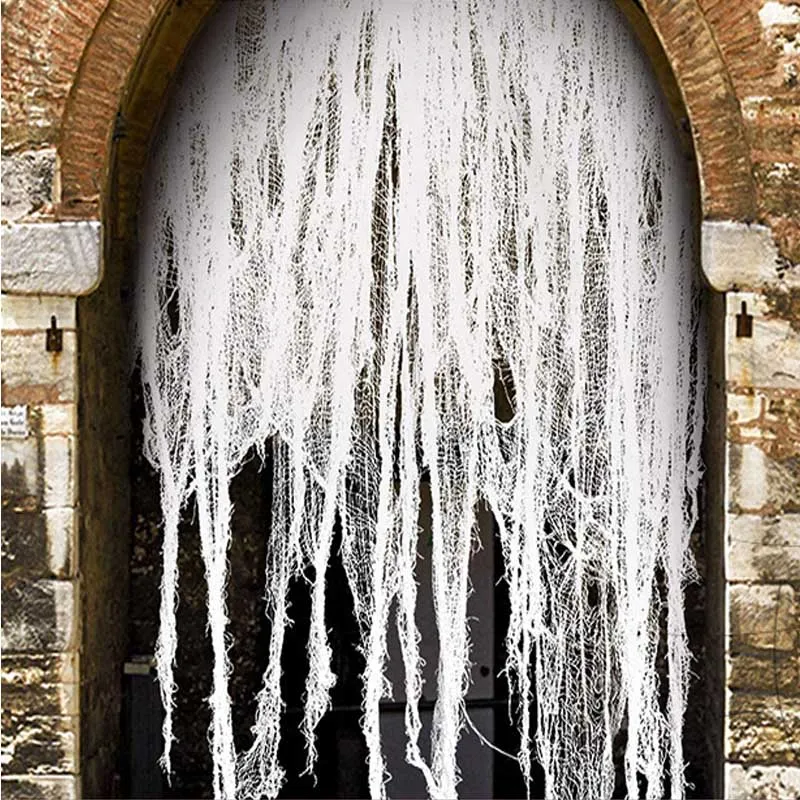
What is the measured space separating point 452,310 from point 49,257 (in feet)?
4.45

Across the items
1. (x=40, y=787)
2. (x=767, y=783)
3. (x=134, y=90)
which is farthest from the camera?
(x=134, y=90)

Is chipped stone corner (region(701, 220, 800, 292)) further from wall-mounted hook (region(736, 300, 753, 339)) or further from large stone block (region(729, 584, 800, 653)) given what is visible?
large stone block (region(729, 584, 800, 653))

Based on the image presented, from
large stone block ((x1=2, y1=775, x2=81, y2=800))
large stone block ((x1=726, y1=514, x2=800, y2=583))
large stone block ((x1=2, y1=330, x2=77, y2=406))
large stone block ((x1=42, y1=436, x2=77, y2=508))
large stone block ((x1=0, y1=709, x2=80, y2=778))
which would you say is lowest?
large stone block ((x1=2, y1=775, x2=81, y2=800))

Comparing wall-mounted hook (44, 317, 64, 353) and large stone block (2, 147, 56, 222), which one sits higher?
large stone block (2, 147, 56, 222)

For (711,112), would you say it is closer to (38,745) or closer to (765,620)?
(765,620)

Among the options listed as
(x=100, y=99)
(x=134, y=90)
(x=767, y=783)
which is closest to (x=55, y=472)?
(x=100, y=99)

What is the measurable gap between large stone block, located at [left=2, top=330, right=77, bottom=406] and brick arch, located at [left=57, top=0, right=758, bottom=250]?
0.42m

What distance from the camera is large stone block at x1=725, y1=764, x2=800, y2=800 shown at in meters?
4.72

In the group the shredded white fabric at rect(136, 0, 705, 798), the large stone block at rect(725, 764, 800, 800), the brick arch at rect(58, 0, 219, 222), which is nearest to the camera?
the large stone block at rect(725, 764, 800, 800)

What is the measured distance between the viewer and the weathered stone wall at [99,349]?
473 cm

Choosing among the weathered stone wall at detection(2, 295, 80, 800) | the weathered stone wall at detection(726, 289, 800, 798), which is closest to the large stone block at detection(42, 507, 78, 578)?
the weathered stone wall at detection(2, 295, 80, 800)

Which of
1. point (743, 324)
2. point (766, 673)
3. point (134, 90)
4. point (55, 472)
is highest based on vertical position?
point (134, 90)

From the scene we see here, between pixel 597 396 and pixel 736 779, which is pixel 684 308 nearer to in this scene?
pixel 597 396

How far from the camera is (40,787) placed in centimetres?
488
